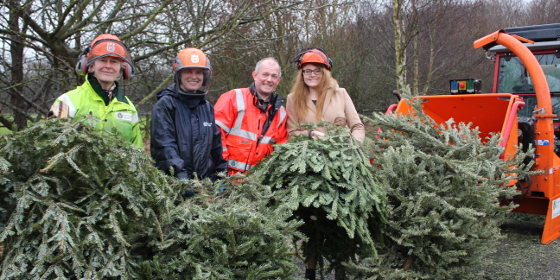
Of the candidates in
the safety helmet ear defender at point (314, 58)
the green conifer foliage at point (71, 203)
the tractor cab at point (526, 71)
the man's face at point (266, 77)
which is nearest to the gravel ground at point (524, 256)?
the tractor cab at point (526, 71)

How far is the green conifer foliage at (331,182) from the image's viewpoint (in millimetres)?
2723

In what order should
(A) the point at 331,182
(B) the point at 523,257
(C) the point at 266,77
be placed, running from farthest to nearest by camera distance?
(B) the point at 523,257, (C) the point at 266,77, (A) the point at 331,182

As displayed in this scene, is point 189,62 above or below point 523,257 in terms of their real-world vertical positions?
above

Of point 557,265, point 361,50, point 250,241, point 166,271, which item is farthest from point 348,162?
point 361,50

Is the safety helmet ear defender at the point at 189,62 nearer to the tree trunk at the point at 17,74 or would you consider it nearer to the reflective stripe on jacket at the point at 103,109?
the reflective stripe on jacket at the point at 103,109

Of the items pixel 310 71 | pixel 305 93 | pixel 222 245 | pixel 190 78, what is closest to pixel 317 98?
pixel 305 93

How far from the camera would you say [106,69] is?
3090 mm

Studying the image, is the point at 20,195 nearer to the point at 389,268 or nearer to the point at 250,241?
the point at 250,241

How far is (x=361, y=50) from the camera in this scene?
54.0 ft

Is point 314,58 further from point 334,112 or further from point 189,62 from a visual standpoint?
point 189,62

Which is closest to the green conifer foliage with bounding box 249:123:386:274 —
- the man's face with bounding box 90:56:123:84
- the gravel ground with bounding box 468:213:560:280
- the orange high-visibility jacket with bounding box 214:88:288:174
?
the orange high-visibility jacket with bounding box 214:88:288:174

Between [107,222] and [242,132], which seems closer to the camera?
[107,222]

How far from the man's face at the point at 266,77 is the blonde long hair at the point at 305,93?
332mm

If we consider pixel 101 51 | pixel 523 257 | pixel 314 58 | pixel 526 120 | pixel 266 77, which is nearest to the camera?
pixel 101 51
